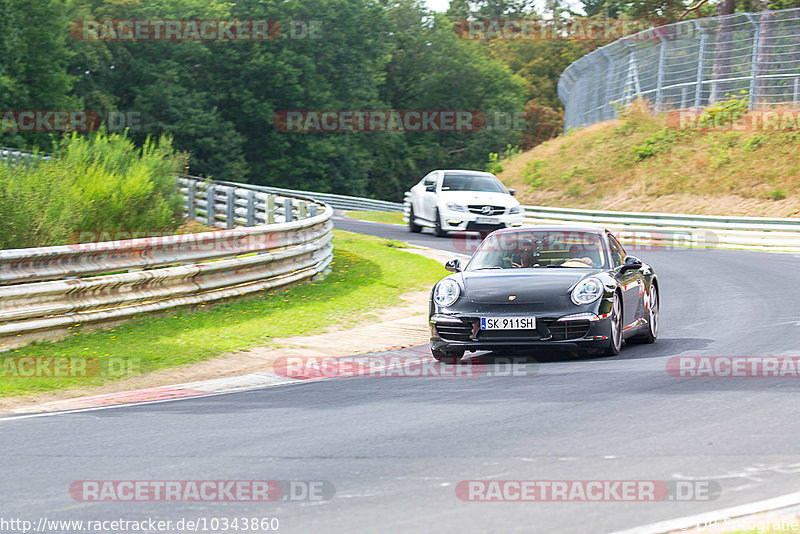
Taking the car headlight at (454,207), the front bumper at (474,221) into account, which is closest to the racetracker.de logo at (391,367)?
the front bumper at (474,221)

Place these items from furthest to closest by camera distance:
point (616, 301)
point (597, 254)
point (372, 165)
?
point (372, 165) < point (597, 254) < point (616, 301)

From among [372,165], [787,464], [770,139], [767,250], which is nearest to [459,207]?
[767,250]

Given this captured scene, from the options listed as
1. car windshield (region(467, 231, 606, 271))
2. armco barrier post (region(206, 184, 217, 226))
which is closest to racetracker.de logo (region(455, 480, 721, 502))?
car windshield (region(467, 231, 606, 271))

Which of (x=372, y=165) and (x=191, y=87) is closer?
(x=191, y=87)

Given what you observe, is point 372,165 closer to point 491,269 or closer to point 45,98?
point 45,98

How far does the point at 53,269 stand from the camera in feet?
37.8

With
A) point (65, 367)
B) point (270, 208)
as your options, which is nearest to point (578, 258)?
point (65, 367)

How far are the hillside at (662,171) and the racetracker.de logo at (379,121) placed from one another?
20.8 meters

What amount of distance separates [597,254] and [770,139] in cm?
2591

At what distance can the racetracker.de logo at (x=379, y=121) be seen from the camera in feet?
207

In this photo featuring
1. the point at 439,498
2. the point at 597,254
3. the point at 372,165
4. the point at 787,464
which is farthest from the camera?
the point at 372,165

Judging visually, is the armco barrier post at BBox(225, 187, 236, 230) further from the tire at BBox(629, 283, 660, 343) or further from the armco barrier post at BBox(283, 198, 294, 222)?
the tire at BBox(629, 283, 660, 343)

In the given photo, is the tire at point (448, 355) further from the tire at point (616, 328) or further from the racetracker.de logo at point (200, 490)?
the racetracker.de logo at point (200, 490)

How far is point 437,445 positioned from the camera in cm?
682
